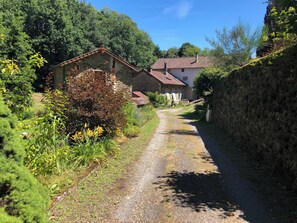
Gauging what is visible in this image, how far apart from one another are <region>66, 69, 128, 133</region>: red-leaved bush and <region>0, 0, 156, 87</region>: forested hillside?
15.2 meters

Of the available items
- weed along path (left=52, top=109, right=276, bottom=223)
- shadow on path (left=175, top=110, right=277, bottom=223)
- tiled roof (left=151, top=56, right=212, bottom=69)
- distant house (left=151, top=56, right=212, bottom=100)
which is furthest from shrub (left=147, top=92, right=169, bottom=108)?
weed along path (left=52, top=109, right=276, bottom=223)

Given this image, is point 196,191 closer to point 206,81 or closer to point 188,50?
point 206,81

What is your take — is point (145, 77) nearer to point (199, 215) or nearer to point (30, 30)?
point (30, 30)

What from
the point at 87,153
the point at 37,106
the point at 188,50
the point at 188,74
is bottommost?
the point at 87,153

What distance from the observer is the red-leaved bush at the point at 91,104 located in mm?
9453

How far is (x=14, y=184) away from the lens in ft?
10.2

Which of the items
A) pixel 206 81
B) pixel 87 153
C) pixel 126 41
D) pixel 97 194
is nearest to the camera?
pixel 97 194

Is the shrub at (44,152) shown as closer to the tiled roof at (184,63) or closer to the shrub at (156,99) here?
the shrub at (156,99)

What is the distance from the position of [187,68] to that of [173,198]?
51.5 m

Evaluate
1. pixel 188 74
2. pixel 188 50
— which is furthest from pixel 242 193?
pixel 188 50

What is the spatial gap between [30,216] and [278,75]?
6.97m

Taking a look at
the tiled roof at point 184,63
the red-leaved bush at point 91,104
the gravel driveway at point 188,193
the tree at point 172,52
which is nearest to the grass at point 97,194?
the gravel driveway at point 188,193

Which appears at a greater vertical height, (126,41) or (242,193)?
(126,41)

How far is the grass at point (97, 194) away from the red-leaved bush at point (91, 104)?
66.6 inches
